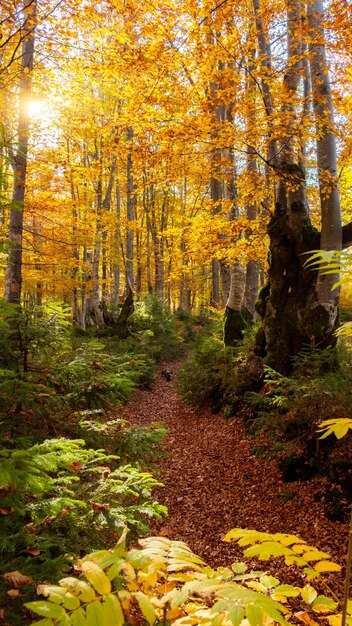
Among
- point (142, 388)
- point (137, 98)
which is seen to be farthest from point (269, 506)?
point (137, 98)

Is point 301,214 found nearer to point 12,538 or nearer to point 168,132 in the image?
point 168,132

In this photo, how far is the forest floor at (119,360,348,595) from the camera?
4344 millimetres

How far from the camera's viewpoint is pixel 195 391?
9.90 meters

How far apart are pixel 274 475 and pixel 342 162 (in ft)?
31.7

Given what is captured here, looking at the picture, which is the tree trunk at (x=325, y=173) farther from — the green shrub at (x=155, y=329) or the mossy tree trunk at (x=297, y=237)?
the green shrub at (x=155, y=329)

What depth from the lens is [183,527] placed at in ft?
16.2

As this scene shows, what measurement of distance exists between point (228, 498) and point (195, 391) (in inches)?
174

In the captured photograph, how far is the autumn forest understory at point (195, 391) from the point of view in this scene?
61.4 inches

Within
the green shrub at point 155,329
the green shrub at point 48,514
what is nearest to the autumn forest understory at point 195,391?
the green shrub at point 48,514

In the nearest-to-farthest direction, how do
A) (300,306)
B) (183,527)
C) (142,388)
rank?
(183,527) → (300,306) → (142,388)

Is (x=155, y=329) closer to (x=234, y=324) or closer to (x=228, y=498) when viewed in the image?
(x=234, y=324)

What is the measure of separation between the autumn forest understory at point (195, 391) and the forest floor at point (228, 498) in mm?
30

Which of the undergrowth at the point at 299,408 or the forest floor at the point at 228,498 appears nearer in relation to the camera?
the forest floor at the point at 228,498

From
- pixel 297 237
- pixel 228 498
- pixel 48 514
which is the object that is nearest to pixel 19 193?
pixel 297 237
